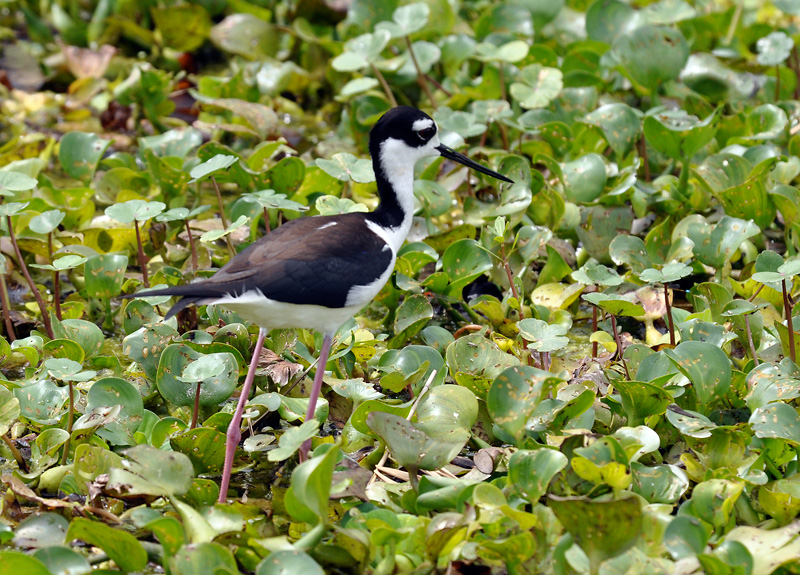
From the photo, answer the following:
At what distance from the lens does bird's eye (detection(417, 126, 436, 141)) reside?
11.6 feet

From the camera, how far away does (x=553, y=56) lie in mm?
5312

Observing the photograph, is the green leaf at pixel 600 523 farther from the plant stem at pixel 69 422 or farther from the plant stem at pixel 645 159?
the plant stem at pixel 645 159

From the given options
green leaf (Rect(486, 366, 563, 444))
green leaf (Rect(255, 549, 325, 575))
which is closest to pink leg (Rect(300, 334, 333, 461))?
green leaf (Rect(486, 366, 563, 444))

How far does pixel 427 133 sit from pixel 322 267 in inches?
31.2

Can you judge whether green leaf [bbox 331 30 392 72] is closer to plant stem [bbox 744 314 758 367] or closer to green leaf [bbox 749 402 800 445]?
plant stem [bbox 744 314 758 367]

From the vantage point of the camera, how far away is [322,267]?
120 inches

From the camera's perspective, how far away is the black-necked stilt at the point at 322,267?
2908 mm

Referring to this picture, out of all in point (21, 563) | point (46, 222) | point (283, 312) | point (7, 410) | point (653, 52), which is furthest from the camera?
point (653, 52)

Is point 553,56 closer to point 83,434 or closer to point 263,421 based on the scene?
point 263,421

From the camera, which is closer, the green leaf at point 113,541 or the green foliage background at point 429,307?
the green leaf at point 113,541

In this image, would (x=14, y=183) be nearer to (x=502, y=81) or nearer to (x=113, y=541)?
(x=113, y=541)

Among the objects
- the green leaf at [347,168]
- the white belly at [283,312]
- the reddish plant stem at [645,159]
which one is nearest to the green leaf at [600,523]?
the white belly at [283,312]

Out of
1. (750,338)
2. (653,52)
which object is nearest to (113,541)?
(750,338)

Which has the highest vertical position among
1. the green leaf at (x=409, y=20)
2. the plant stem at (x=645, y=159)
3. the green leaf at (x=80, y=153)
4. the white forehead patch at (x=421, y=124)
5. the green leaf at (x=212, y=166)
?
the white forehead patch at (x=421, y=124)
